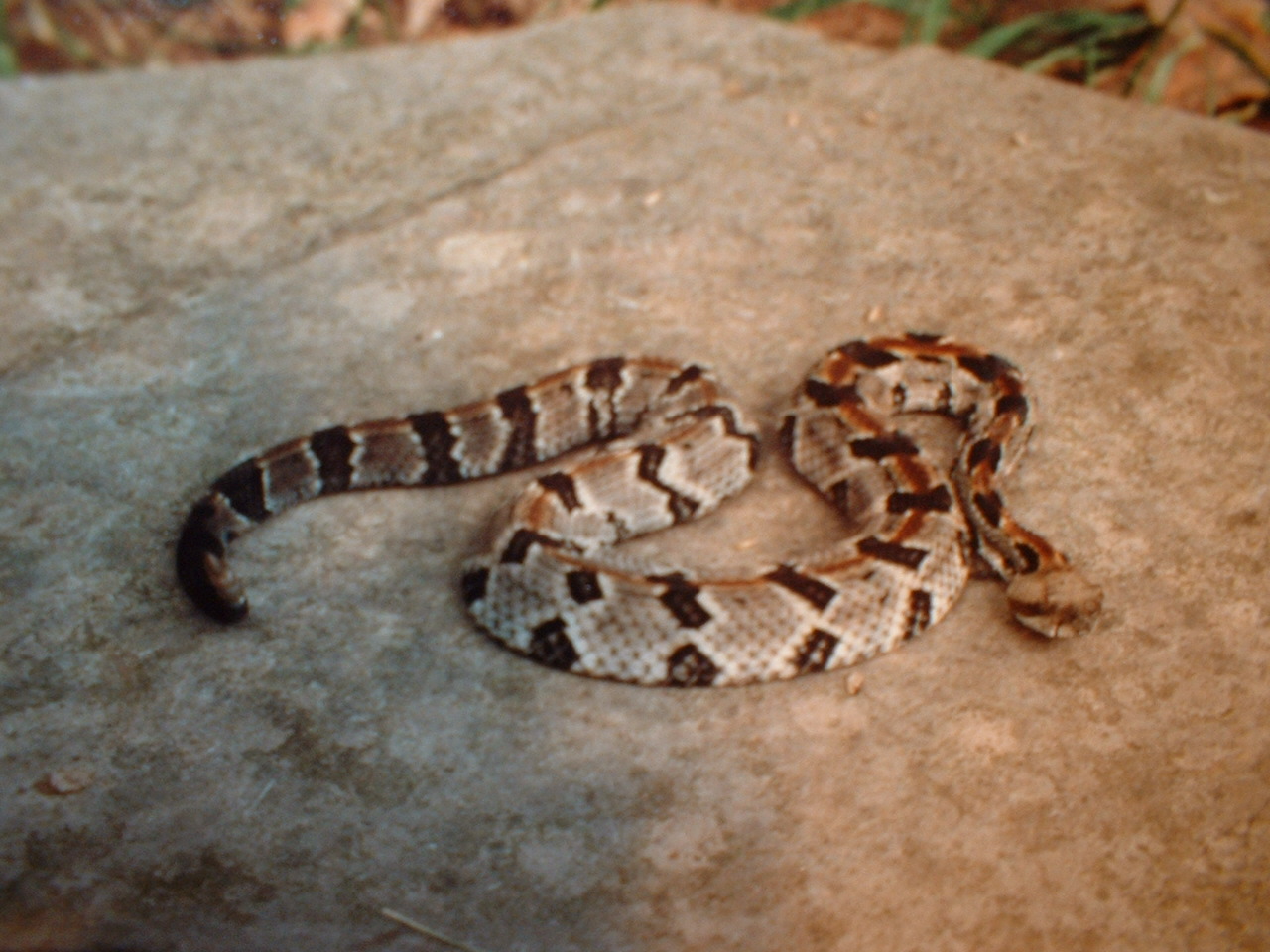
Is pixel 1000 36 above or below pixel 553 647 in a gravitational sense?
above

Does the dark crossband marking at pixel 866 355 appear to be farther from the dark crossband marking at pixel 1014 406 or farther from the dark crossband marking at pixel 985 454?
the dark crossband marking at pixel 985 454

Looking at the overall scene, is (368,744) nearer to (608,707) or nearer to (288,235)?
(608,707)

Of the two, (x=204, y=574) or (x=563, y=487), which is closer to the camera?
(x=204, y=574)

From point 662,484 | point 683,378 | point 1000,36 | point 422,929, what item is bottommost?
point 422,929

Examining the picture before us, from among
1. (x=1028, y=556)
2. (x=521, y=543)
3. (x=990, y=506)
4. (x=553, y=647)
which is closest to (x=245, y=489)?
(x=521, y=543)

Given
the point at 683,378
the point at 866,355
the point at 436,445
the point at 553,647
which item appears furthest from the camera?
the point at 866,355

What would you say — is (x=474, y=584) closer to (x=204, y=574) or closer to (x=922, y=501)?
(x=204, y=574)

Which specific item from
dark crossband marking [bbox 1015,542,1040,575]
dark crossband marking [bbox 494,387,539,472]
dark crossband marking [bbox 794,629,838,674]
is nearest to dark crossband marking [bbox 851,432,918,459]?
dark crossband marking [bbox 1015,542,1040,575]

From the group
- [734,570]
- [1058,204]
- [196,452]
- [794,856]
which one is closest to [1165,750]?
[794,856]
